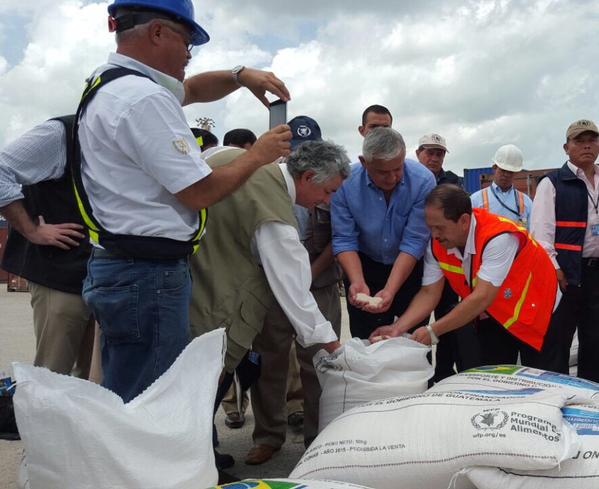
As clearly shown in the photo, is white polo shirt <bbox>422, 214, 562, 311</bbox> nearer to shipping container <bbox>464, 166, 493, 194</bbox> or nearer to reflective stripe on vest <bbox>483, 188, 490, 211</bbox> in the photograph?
reflective stripe on vest <bbox>483, 188, 490, 211</bbox>

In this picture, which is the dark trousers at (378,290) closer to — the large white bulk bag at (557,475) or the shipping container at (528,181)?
the large white bulk bag at (557,475)

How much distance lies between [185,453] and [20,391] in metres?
0.39

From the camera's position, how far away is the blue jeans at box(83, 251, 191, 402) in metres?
1.75

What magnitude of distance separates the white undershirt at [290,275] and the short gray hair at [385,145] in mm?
700

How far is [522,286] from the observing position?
107 inches

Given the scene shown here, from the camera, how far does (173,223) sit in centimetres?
177

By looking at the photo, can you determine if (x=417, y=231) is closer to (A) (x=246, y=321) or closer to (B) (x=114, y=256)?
(A) (x=246, y=321)

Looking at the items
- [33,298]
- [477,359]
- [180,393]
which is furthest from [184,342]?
[477,359]

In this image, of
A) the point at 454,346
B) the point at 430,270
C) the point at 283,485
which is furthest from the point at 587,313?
the point at 283,485

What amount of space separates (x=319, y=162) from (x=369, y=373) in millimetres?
825

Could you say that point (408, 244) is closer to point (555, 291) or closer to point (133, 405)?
point (555, 291)

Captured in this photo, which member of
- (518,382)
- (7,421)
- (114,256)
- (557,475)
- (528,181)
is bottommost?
(7,421)

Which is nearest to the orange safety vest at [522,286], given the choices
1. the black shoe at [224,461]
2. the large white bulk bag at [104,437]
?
the black shoe at [224,461]

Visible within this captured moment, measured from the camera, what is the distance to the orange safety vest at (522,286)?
2.69 m
